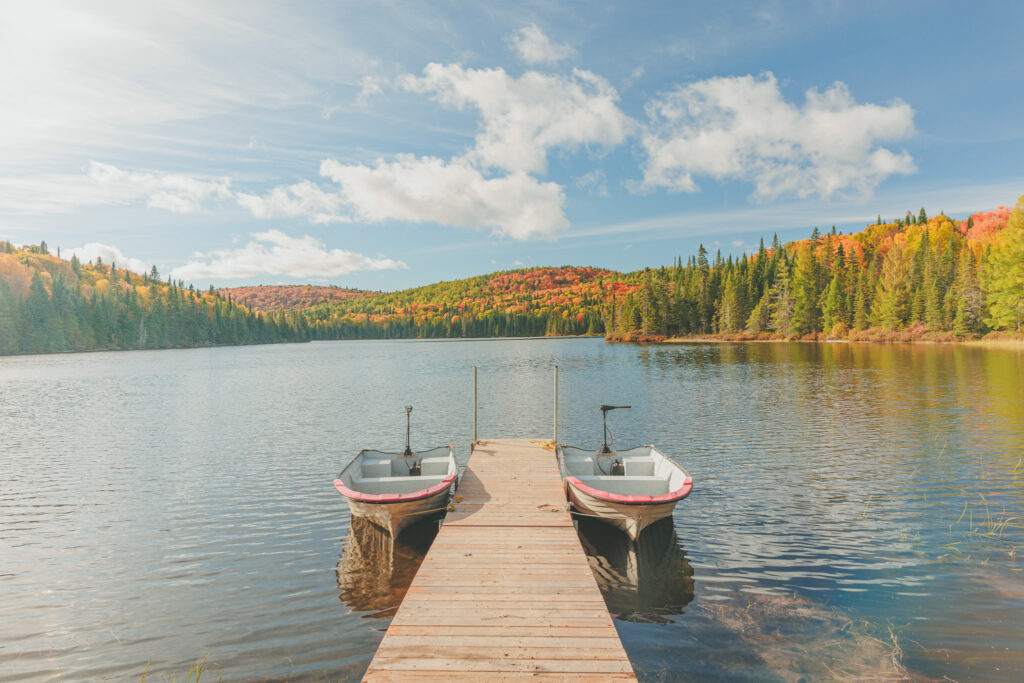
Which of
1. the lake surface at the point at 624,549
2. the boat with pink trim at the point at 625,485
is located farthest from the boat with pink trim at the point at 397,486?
the boat with pink trim at the point at 625,485

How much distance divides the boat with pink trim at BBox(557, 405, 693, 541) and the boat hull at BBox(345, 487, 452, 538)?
3.66 meters

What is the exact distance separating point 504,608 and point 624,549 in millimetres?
6031

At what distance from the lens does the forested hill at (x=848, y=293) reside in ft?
267

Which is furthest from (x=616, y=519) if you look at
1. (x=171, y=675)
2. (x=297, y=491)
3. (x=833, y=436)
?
(x=833, y=436)

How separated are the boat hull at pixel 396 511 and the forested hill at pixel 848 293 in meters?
92.2

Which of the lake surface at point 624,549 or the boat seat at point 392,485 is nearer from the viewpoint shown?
the lake surface at point 624,549

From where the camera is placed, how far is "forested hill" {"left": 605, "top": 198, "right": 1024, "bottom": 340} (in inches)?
3206

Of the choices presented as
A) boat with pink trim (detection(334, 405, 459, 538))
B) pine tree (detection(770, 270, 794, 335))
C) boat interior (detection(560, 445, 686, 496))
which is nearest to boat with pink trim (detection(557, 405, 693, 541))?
boat interior (detection(560, 445, 686, 496))

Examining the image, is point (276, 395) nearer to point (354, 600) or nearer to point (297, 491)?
point (297, 491)

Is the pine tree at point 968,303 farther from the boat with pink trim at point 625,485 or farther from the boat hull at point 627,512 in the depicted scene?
the boat hull at point 627,512

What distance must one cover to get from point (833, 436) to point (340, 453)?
22.6 m

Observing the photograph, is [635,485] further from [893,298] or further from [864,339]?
[864,339]

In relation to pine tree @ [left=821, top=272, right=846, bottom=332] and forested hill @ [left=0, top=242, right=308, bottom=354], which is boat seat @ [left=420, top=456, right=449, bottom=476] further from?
forested hill @ [left=0, top=242, right=308, bottom=354]

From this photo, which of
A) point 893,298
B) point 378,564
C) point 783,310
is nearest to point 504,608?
point 378,564
